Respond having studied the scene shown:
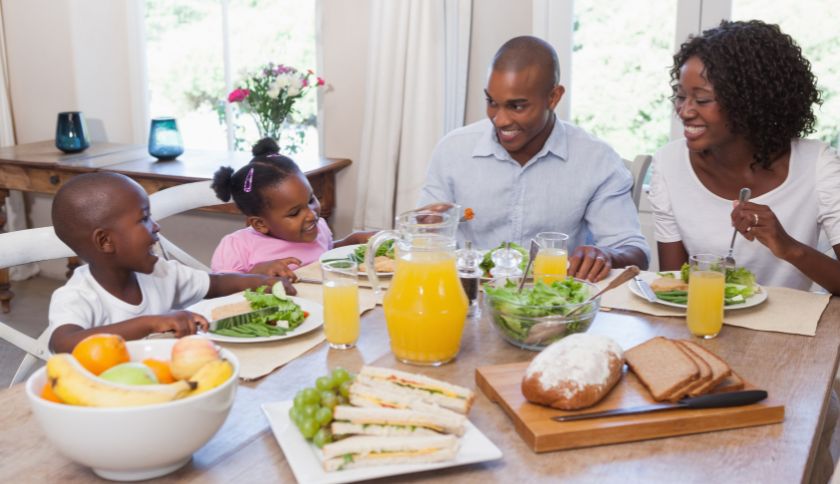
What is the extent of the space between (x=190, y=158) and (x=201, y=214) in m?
0.45

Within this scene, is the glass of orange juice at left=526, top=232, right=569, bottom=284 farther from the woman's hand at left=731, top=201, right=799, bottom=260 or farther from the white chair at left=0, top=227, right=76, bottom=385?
the white chair at left=0, top=227, right=76, bottom=385

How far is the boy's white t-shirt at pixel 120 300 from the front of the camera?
5.18 feet

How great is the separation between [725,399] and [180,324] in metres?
0.87

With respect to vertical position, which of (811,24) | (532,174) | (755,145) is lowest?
(532,174)

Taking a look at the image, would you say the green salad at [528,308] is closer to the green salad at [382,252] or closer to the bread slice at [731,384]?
the bread slice at [731,384]

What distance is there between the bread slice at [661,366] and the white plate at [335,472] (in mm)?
276

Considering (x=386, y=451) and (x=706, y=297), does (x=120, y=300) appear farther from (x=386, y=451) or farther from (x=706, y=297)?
(x=706, y=297)

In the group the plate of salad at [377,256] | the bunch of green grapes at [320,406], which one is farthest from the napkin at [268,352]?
the plate of salad at [377,256]

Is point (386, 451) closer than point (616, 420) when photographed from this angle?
Yes

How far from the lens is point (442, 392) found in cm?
113

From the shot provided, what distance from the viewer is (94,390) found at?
92 centimetres

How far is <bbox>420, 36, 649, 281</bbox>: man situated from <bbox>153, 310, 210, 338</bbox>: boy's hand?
1.05 m

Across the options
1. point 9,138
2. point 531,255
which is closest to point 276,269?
point 531,255

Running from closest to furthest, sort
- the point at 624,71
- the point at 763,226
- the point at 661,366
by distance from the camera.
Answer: the point at 661,366
the point at 763,226
the point at 624,71
